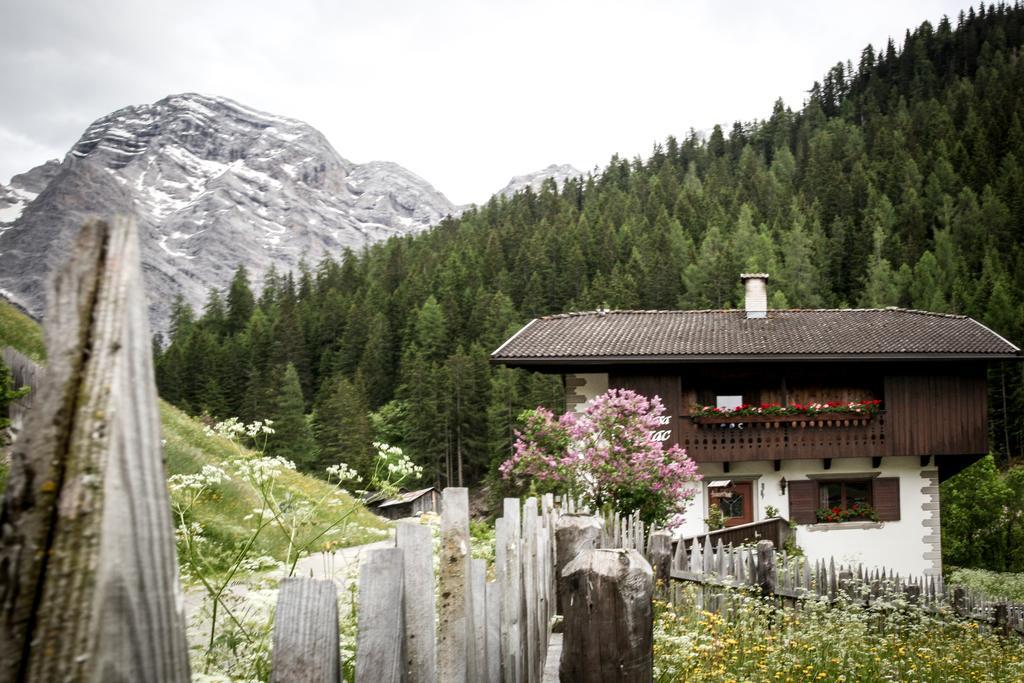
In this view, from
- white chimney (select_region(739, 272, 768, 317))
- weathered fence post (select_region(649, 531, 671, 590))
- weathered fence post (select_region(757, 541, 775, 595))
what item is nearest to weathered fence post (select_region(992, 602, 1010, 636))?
weathered fence post (select_region(757, 541, 775, 595))

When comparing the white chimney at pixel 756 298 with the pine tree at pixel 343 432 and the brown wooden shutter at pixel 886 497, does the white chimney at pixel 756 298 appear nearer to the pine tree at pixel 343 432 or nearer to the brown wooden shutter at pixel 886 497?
the brown wooden shutter at pixel 886 497

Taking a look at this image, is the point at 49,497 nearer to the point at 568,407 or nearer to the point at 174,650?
the point at 174,650

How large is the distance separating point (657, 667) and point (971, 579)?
2793cm

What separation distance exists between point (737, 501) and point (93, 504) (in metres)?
22.1

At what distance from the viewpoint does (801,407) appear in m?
20.9

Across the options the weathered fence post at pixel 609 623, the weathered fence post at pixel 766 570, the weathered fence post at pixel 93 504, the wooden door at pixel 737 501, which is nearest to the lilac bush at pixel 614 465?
the weathered fence post at pixel 766 570

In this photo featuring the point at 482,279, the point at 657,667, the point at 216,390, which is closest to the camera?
the point at 657,667

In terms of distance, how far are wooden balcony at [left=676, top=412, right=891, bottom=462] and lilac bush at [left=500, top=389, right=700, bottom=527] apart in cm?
590

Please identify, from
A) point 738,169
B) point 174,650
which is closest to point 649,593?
point 174,650

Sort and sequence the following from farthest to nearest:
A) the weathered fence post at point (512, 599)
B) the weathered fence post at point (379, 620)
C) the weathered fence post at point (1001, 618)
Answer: the weathered fence post at point (1001, 618) < the weathered fence post at point (512, 599) < the weathered fence post at point (379, 620)

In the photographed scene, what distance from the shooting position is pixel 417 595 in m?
1.66

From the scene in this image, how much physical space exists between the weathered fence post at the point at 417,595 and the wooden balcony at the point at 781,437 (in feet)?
63.6

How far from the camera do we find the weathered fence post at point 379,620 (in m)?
1.44

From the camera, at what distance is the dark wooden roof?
20297 mm
